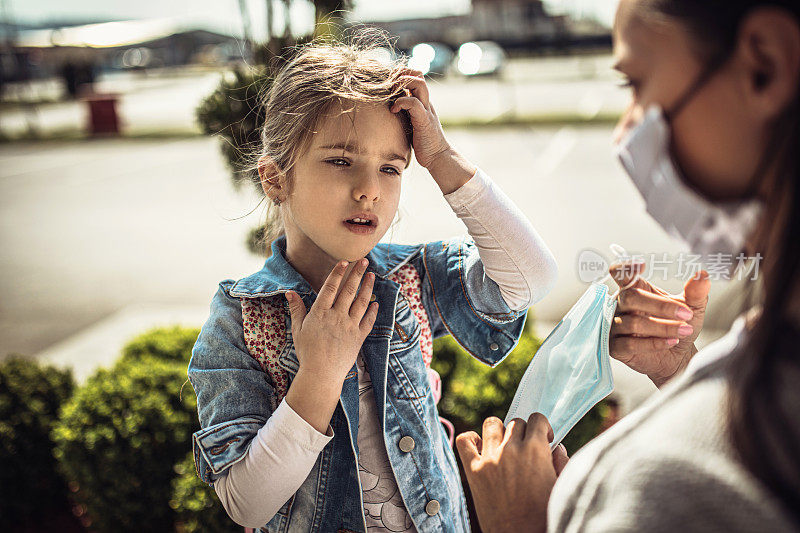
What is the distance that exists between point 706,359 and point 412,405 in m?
0.68

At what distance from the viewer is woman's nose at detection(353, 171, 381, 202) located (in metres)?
1.22

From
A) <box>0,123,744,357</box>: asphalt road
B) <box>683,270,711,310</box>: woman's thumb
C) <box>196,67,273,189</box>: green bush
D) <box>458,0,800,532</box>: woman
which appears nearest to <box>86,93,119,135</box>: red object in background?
<box>0,123,744,357</box>: asphalt road

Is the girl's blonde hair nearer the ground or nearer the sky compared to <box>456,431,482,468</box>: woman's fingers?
nearer the sky

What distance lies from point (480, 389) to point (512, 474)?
1512 mm

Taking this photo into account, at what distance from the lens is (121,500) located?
2.41 metres

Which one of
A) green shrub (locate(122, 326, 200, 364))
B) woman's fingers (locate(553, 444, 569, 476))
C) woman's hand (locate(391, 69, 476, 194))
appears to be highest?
woman's hand (locate(391, 69, 476, 194))

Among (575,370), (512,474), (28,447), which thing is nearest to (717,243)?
(512,474)

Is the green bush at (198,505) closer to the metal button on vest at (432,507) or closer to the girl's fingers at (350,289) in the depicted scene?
the metal button on vest at (432,507)

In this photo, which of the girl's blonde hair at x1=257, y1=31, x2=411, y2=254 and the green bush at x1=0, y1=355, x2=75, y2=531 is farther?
the green bush at x1=0, y1=355, x2=75, y2=531

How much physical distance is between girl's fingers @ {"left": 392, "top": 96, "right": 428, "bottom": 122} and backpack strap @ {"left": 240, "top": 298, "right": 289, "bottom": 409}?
1.56ft

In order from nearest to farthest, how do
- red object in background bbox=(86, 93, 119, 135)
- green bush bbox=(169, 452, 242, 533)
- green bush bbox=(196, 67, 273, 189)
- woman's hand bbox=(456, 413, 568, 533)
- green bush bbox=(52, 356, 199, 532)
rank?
woman's hand bbox=(456, 413, 568, 533) → green bush bbox=(196, 67, 273, 189) → green bush bbox=(169, 452, 242, 533) → green bush bbox=(52, 356, 199, 532) → red object in background bbox=(86, 93, 119, 135)

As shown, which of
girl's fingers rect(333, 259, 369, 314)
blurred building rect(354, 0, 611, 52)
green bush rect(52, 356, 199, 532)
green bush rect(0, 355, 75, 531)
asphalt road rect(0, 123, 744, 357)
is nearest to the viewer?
girl's fingers rect(333, 259, 369, 314)

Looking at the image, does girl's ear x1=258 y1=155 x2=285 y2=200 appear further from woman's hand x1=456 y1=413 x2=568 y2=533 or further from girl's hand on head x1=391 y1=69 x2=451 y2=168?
woman's hand x1=456 y1=413 x2=568 y2=533

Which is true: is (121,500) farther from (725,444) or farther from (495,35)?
(495,35)
